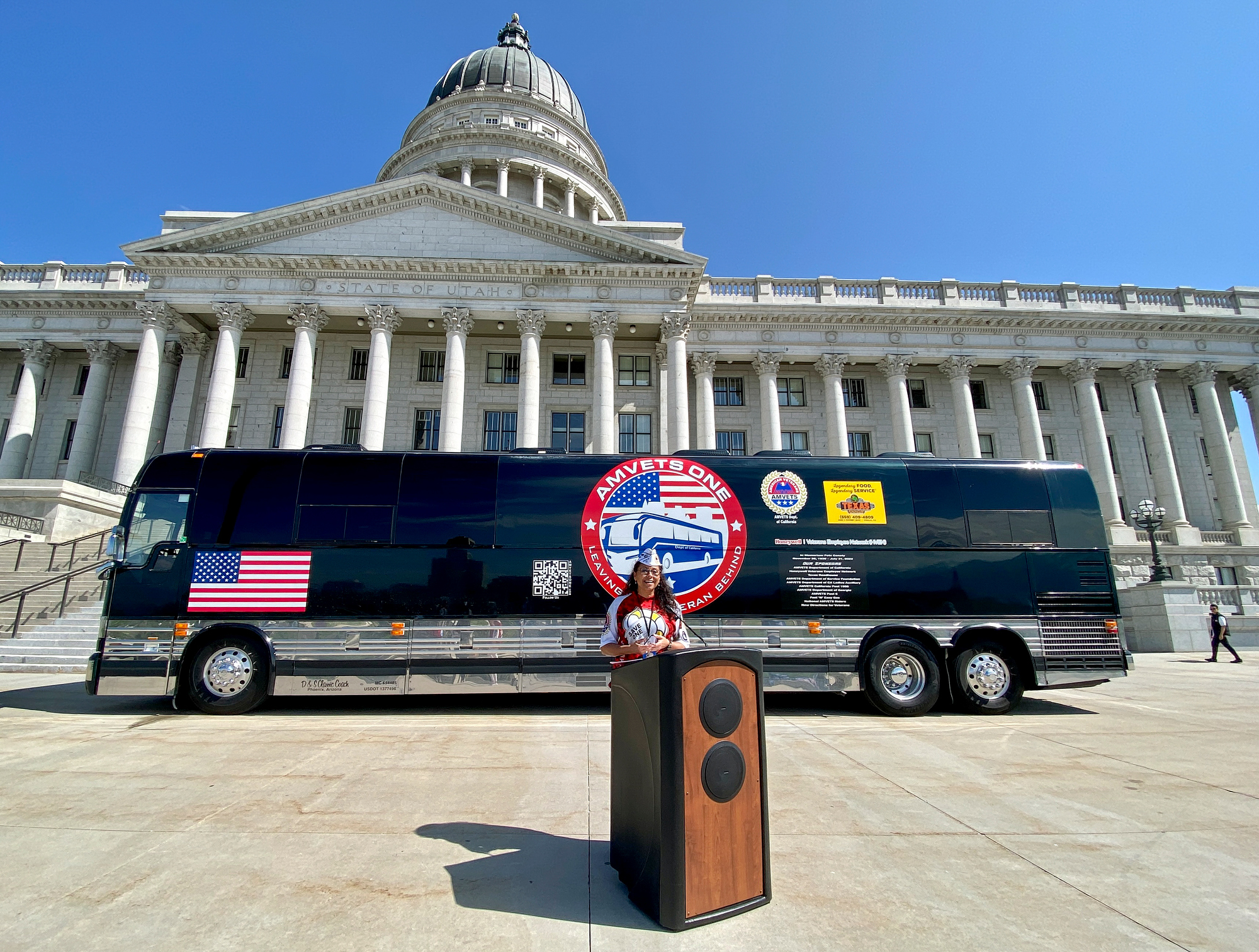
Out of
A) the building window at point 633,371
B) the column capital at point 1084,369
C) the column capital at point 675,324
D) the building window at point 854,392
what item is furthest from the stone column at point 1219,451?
the building window at point 633,371

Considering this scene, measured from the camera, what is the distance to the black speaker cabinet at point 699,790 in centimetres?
292

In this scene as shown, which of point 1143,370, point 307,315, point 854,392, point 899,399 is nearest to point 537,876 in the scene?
point 307,315

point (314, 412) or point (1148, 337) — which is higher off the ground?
point (1148, 337)

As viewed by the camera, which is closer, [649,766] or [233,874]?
[649,766]

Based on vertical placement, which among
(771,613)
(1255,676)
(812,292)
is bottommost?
(1255,676)

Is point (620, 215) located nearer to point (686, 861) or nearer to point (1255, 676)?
point (1255, 676)

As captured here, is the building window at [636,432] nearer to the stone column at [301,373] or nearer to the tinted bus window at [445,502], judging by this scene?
the stone column at [301,373]

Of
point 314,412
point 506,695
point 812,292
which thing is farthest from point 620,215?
point 506,695

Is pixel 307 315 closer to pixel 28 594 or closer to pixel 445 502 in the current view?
pixel 28 594

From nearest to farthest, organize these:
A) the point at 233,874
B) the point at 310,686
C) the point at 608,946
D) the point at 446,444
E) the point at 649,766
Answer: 1. the point at 608,946
2. the point at 649,766
3. the point at 233,874
4. the point at 310,686
5. the point at 446,444

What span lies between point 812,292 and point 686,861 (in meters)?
34.8

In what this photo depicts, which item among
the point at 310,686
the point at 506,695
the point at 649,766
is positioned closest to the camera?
the point at 649,766

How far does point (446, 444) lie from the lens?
1030 inches

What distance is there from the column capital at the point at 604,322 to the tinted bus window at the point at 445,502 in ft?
63.3
